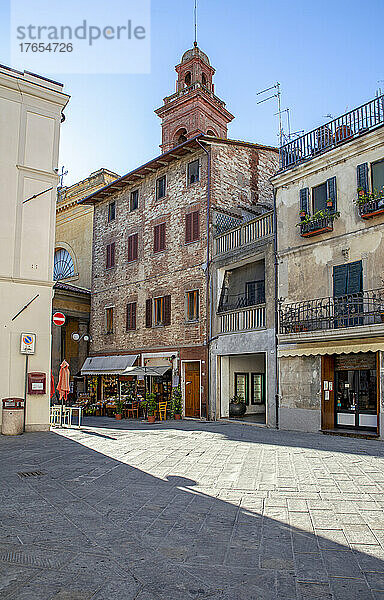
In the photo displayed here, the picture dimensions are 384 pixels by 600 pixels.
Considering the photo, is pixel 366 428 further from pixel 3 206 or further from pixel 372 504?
pixel 3 206

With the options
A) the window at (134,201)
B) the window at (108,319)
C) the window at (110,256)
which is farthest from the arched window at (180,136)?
the window at (108,319)

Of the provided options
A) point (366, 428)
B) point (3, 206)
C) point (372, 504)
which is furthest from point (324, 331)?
point (3, 206)

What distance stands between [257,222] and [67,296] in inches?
484

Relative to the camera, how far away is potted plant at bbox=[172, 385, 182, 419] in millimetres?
20609

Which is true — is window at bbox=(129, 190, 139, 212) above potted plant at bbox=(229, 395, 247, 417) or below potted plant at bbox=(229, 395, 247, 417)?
above

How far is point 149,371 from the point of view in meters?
20.8

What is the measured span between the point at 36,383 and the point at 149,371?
23.0 feet

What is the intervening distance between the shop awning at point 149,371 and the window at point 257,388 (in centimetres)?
358

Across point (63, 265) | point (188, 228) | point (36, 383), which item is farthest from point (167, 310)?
point (63, 265)

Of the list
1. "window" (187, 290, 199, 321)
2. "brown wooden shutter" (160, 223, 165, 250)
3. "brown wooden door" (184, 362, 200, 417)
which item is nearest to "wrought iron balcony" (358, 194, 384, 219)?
"window" (187, 290, 199, 321)

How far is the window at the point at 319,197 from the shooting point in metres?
15.9

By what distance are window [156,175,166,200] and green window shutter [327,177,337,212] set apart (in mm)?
9504

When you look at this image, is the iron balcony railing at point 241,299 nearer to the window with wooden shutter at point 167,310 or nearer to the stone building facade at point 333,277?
the stone building facade at point 333,277

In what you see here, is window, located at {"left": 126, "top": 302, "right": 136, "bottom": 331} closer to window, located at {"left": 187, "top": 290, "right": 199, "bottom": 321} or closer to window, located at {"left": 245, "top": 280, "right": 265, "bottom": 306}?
window, located at {"left": 187, "top": 290, "right": 199, "bottom": 321}
